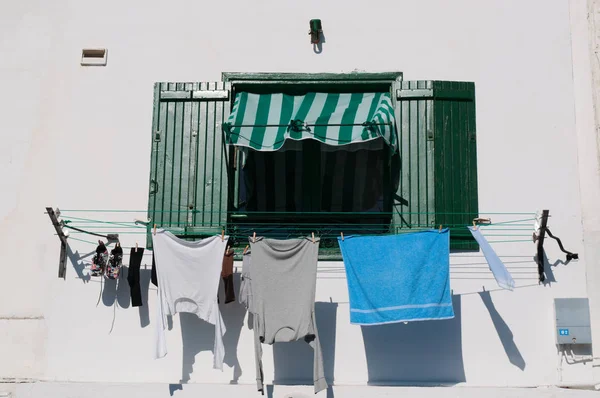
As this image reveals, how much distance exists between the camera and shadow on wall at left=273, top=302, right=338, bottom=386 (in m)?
6.77

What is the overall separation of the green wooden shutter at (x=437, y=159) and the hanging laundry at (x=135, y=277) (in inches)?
91.2

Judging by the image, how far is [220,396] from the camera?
6.51m

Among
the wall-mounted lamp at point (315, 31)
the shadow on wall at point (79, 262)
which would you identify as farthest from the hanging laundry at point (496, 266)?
the shadow on wall at point (79, 262)

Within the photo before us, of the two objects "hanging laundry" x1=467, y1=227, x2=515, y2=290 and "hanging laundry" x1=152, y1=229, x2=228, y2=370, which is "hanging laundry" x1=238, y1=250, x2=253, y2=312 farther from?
"hanging laundry" x1=467, y1=227, x2=515, y2=290

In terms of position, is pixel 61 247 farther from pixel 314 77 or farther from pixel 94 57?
pixel 314 77

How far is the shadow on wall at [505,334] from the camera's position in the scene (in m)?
6.77

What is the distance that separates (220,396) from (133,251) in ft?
4.83

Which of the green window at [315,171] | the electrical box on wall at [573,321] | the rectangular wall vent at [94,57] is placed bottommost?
the electrical box on wall at [573,321]

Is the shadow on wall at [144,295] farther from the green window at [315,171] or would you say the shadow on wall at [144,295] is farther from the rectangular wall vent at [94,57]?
the rectangular wall vent at [94,57]

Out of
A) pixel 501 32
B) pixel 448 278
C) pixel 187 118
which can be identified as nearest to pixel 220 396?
pixel 448 278

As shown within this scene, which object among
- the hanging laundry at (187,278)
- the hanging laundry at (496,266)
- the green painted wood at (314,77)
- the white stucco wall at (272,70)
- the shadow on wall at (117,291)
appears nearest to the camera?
the hanging laundry at (496,266)

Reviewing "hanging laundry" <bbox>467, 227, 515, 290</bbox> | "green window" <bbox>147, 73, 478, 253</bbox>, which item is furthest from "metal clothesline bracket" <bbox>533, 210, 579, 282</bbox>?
"green window" <bbox>147, 73, 478, 253</bbox>

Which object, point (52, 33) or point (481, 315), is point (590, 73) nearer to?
point (481, 315)

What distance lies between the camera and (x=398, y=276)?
21.2ft
